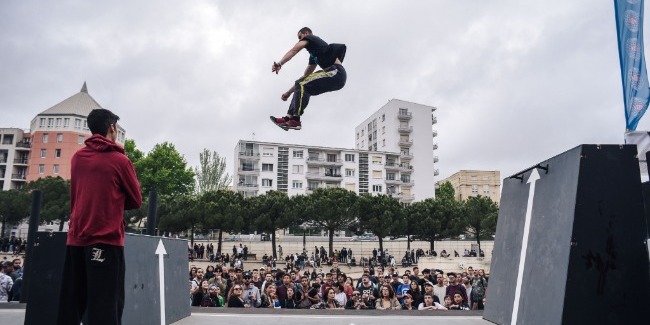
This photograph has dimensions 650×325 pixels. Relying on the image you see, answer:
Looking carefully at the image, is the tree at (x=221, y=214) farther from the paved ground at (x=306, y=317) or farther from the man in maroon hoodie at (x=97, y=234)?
the man in maroon hoodie at (x=97, y=234)

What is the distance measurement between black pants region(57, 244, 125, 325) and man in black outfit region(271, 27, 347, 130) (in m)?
3.19

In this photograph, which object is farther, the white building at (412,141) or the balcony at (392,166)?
the white building at (412,141)

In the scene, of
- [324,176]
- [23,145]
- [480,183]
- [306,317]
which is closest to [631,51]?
[306,317]

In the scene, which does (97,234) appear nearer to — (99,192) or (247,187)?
(99,192)

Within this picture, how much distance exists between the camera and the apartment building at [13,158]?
8194 centimetres

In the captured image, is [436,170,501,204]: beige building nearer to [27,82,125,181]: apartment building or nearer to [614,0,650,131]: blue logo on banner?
[27,82,125,181]: apartment building

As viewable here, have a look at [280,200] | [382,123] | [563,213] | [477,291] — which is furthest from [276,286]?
[382,123]

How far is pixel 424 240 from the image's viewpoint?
59156 millimetres

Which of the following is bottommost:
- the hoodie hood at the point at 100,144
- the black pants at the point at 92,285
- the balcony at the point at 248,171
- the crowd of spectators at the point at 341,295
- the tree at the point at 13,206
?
the tree at the point at 13,206

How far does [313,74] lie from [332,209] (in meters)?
47.1

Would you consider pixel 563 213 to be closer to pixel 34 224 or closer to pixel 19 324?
pixel 19 324

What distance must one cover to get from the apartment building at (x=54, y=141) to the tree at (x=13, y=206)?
2334 centimetres

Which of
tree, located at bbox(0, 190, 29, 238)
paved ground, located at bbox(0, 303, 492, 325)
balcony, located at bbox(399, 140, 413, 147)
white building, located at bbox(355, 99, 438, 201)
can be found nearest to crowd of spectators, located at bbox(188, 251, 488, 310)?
paved ground, located at bbox(0, 303, 492, 325)

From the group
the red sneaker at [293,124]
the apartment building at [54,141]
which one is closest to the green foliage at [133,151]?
the apartment building at [54,141]
